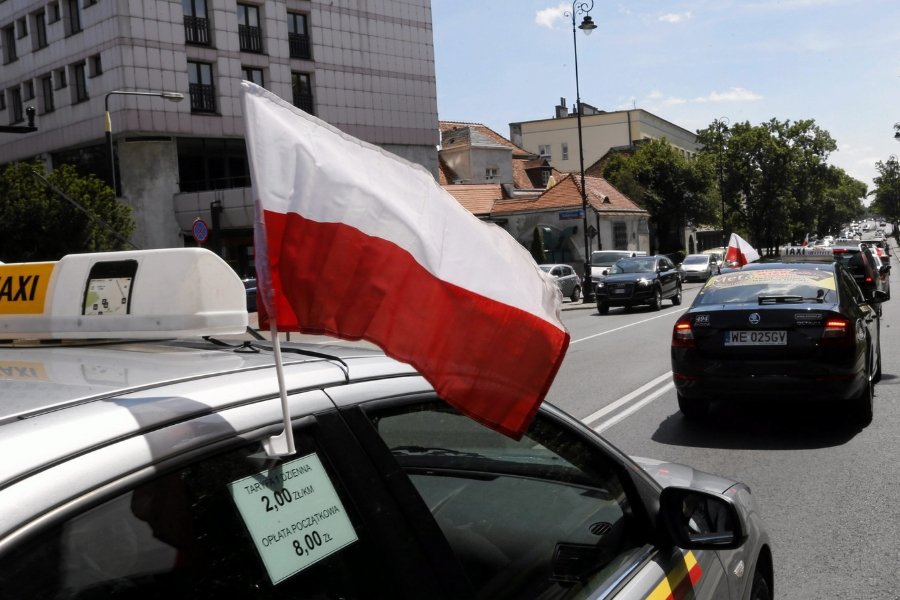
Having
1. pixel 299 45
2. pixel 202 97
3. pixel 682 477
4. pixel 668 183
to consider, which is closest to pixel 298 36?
pixel 299 45

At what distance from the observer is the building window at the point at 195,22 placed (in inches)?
1511

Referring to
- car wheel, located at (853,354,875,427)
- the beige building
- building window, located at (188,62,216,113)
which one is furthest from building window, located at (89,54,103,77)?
the beige building

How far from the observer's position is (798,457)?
7.30 meters

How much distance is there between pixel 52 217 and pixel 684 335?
2275 cm

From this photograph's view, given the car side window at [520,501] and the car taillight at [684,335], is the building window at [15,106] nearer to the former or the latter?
the car taillight at [684,335]

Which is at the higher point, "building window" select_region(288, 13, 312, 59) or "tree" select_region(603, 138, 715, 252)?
"building window" select_region(288, 13, 312, 59)

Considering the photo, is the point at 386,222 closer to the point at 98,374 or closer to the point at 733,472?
the point at 98,374

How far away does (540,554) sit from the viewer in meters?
2.25

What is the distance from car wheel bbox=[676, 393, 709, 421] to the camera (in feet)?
29.2

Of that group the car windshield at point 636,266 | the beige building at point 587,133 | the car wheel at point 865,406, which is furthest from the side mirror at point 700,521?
the beige building at point 587,133

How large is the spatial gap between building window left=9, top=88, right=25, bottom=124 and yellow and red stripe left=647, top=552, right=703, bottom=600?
44473 millimetres

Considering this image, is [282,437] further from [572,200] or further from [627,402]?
[572,200]

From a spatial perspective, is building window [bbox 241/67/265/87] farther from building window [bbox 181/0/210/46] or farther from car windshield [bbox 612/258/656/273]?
car windshield [bbox 612/258/656/273]

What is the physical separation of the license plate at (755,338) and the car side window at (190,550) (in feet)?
23.0
